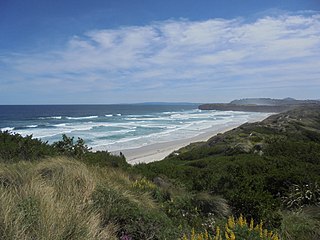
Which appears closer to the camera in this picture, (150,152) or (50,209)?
(50,209)

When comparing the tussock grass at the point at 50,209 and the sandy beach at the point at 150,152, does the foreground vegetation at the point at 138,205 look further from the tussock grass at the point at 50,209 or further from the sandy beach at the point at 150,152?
the sandy beach at the point at 150,152

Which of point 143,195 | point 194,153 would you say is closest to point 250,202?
point 143,195

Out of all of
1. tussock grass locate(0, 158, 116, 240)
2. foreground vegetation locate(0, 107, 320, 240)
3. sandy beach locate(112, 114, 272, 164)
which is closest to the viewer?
tussock grass locate(0, 158, 116, 240)

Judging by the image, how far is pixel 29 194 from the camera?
12.8 ft

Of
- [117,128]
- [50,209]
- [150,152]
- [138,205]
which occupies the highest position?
[50,209]

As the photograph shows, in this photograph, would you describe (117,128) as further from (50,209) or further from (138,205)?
(50,209)

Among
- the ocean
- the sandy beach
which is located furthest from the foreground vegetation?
the sandy beach

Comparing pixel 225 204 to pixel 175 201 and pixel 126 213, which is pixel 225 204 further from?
pixel 126 213

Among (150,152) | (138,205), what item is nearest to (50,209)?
(138,205)

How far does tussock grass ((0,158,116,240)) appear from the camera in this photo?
2990 mm

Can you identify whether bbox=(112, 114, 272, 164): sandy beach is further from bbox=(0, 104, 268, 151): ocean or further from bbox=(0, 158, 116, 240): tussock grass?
bbox=(0, 158, 116, 240): tussock grass

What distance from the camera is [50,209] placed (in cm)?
345

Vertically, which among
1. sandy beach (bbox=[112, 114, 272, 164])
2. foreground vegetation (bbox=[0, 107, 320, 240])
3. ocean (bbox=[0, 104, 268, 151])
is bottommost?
sandy beach (bbox=[112, 114, 272, 164])

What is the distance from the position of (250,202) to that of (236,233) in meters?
1.86
